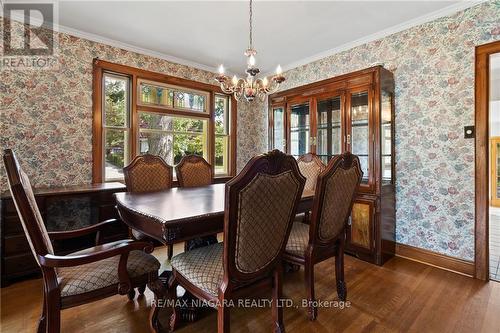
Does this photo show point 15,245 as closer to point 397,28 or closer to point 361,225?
point 361,225

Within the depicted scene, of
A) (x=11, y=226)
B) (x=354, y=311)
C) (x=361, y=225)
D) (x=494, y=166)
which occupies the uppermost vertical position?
(x=494, y=166)

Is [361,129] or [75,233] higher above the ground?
[361,129]

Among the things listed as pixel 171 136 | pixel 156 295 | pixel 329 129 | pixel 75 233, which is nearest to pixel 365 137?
pixel 329 129

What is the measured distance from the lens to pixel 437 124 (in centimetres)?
257

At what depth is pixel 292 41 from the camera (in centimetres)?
321

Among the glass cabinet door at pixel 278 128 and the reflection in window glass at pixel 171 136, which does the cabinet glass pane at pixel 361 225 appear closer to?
the glass cabinet door at pixel 278 128

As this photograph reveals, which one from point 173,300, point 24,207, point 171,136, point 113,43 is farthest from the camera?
point 171,136

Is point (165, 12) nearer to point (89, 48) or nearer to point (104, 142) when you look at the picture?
point (89, 48)

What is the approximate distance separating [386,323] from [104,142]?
3.46 metres

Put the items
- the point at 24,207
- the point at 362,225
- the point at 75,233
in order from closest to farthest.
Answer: the point at 24,207, the point at 75,233, the point at 362,225

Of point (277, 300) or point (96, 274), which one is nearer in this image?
point (96, 274)

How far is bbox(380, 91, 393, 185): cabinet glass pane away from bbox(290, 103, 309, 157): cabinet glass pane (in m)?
0.97

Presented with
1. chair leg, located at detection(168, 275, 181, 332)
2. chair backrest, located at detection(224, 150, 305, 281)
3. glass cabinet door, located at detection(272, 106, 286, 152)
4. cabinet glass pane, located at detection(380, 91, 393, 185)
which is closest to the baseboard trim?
cabinet glass pane, located at detection(380, 91, 393, 185)

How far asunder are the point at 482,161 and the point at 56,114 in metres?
4.39
